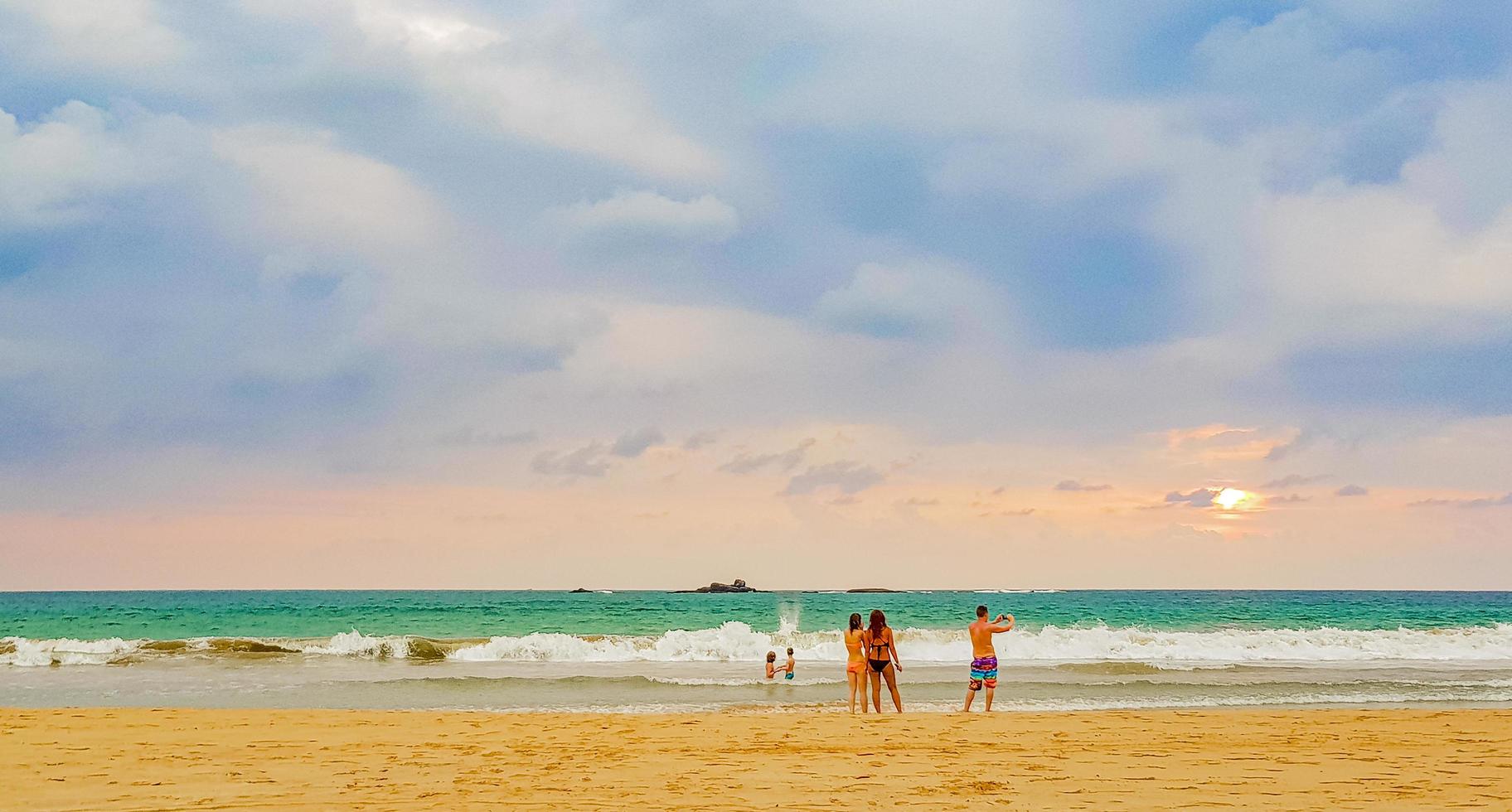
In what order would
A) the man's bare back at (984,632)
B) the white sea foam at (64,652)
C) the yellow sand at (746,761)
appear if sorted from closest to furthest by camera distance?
the yellow sand at (746,761) < the man's bare back at (984,632) < the white sea foam at (64,652)

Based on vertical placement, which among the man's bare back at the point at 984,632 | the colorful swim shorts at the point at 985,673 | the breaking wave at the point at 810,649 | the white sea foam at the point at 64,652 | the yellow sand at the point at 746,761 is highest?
the man's bare back at the point at 984,632

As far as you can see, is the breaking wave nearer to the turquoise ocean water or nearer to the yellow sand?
the turquoise ocean water

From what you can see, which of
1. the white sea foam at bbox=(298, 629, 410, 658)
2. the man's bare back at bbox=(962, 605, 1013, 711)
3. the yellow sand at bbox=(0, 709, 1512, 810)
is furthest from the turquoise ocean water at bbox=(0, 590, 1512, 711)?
the yellow sand at bbox=(0, 709, 1512, 810)

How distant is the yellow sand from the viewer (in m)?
8.88

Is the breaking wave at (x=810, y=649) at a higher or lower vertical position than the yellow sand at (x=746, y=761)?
lower

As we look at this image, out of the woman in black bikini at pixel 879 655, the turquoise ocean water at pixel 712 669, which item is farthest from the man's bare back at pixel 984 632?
the turquoise ocean water at pixel 712 669

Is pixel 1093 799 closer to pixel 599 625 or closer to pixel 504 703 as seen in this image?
pixel 504 703

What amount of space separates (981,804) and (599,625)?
37559 mm

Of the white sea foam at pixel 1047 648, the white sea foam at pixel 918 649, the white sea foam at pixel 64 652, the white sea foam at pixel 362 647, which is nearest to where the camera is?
the white sea foam at pixel 64 652

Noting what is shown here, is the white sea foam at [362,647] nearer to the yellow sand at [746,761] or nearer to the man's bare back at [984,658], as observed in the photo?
the yellow sand at [746,761]

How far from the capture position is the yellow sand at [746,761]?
8.88 m

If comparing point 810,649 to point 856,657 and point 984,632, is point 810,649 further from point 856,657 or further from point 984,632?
point 984,632

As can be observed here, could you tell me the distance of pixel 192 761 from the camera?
10586mm

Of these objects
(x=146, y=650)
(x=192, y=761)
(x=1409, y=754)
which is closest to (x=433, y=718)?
(x=192, y=761)
